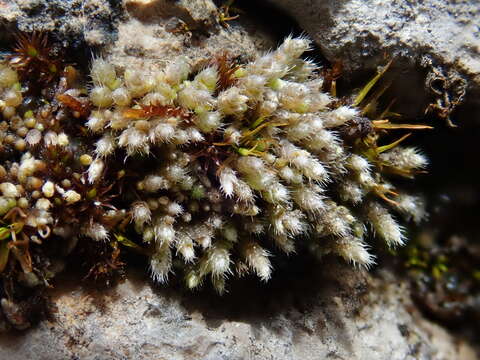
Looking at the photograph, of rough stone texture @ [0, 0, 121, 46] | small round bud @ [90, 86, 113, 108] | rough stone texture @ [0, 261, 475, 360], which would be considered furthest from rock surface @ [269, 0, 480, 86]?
rough stone texture @ [0, 261, 475, 360]

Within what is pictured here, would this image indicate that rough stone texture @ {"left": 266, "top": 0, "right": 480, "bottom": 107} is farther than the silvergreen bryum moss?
Yes

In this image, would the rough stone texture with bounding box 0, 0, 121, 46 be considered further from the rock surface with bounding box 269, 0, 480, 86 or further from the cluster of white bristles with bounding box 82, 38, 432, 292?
the rock surface with bounding box 269, 0, 480, 86

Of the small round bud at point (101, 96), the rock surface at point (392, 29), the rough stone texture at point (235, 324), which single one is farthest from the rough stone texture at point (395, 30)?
the rough stone texture at point (235, 324)

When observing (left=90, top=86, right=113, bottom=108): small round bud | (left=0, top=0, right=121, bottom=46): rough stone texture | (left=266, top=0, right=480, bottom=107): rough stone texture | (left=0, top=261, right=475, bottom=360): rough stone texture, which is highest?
(left=266, top=0, right=480, bottom=107): rough stone texture

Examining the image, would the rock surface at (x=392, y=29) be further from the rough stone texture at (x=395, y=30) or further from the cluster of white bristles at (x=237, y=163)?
the cluster of white bristles at (x=237, y=163)

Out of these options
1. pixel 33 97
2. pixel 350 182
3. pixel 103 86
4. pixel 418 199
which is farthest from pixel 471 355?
pixel 33 97

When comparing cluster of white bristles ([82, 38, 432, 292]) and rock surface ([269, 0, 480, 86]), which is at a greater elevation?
rock surface ([269, 0, 480, 86])

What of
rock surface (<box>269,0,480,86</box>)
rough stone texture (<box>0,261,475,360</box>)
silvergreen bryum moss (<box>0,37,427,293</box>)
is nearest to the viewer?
silvergreen bryum moss (<box>0,37,427,293</box>)
